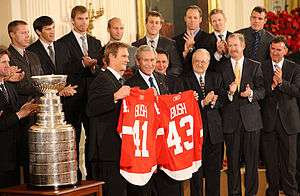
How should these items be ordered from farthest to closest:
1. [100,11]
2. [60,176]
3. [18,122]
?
[100,11] < [18,122] < [60,176]

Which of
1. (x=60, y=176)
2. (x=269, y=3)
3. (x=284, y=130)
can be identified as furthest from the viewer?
(x=269, y=3)

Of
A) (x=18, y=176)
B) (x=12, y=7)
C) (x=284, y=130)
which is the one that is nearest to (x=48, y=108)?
(x=18, y=176)

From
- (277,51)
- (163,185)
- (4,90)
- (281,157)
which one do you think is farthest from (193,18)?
(4,90)

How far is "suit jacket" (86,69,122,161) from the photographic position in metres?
6.79

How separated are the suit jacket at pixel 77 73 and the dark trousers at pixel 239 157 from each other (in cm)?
159

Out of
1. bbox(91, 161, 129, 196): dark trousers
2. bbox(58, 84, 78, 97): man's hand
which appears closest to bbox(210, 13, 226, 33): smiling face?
bbox(58, 84, 78, 97): man's hand

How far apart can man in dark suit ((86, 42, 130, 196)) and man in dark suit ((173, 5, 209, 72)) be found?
66.5 inches

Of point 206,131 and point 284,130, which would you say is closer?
point 206,131

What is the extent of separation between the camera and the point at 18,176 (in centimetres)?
686

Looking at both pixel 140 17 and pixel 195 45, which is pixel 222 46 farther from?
pixel 140 17

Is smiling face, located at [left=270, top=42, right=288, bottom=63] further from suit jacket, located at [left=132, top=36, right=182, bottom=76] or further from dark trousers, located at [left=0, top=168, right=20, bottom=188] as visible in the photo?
dark trousers, located at [left=0, top=168, right=20, bottom=188]

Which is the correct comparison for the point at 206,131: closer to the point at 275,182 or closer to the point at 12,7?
the point at 275,182

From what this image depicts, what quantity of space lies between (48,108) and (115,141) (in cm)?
94

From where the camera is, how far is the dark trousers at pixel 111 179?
6.79 m
